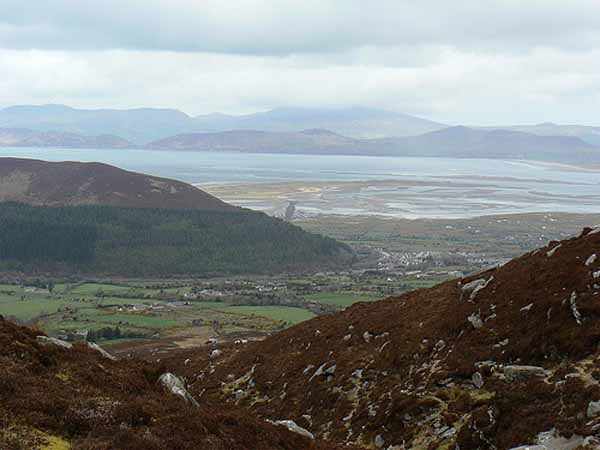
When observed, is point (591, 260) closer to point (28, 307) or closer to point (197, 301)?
point (197, 301)

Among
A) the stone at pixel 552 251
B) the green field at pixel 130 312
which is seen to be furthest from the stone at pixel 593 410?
the green field at pixel 130 312

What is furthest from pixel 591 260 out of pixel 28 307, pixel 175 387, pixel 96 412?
pixel 28 307

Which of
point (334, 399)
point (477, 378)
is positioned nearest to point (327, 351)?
point (334, 399)

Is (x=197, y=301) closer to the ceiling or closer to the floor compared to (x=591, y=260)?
closer to the floor

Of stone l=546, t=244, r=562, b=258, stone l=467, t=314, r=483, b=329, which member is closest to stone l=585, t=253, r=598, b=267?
stone l=546, t=244, r=562, b=258

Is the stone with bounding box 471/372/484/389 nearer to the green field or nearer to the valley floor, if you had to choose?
the valley floor

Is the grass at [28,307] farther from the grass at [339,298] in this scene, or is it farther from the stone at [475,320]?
the stone at [475,320]
